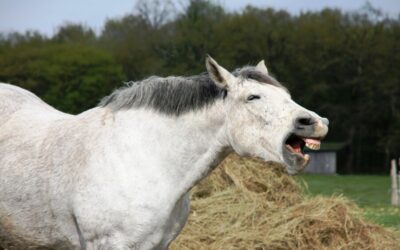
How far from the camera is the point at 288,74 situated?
138 ft

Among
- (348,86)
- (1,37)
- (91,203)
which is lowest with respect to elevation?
(91,203)

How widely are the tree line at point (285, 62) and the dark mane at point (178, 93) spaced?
115 ft

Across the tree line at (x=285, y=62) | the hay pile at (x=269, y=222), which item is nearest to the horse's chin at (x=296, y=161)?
the hay pile at (x=269, y=222)

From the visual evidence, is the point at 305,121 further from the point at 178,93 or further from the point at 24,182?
the point at 24,182

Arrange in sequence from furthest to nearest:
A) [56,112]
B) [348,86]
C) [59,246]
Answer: [348,86] → [56,112] → [59,246]

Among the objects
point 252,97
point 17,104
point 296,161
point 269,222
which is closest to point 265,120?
point 252,97

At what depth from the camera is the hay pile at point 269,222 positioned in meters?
7.50

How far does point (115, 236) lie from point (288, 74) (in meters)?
38.4

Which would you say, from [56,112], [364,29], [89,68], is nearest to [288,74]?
[364,29]

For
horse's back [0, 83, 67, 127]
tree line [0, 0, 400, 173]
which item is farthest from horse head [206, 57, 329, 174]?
tree line [0, 0, 400, 173]

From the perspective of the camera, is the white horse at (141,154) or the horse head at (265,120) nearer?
the horse head at (265,120)

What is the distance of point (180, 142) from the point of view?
14.5 feet

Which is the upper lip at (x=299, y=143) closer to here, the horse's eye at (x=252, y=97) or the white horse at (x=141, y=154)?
the white horse at (x=141, y=154)

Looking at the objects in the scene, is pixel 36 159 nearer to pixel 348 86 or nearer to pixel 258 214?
pixel 258 214
